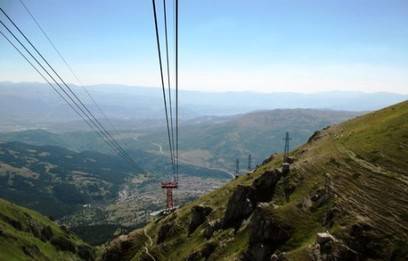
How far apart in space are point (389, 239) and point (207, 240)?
2022 inches

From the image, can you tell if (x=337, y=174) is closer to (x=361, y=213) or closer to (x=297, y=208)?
(x=297, y=208)

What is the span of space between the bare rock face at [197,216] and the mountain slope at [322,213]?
0.94ft

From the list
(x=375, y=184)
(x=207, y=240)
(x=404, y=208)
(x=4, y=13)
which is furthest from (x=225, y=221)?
(x=4, y=13)

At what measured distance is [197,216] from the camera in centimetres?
12112

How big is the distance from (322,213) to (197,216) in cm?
5529

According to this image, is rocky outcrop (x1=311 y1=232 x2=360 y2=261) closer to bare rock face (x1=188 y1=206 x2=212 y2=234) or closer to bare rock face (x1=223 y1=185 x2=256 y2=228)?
bare rock face (x1=223 y1=185 x2=256 y2=228)

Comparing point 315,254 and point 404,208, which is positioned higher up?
point 404,208

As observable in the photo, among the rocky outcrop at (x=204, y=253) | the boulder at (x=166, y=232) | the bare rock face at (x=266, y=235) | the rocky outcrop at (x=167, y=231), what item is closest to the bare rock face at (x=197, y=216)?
the rocky outcrop at (x=167, y=231)

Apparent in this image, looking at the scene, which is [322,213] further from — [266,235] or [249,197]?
[249,197]

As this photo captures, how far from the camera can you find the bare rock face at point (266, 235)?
69.9m

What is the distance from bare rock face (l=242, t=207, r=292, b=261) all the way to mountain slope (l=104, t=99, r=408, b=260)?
16 centimetres

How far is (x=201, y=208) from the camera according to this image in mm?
124750

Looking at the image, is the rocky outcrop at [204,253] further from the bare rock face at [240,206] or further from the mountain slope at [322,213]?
the bare rock face at [240,206]

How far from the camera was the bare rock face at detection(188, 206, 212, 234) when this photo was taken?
391 ft
